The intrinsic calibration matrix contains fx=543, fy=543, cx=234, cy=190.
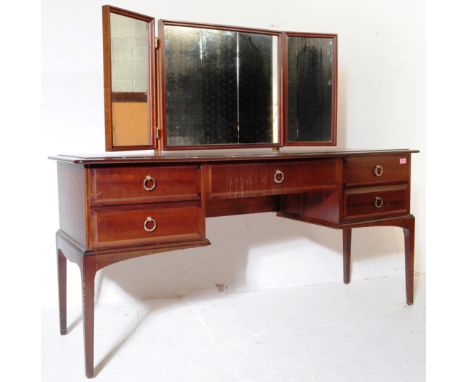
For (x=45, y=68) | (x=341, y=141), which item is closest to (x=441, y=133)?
(x=45, y=68)

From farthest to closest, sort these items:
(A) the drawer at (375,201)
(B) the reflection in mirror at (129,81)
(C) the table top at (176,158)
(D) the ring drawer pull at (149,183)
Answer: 1. (A) the drawer at (375,201)
2. (B) the reflection in mirror at (129,81)
3. (D) the ring drawer pull at (149,183)
4. (C) the table top at (176,158)

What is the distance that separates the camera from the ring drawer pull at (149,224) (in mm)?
2012

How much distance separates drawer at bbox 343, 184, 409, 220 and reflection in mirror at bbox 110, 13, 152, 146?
97 cm

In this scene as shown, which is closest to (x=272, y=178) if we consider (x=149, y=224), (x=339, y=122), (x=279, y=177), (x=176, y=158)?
(x=279, y=177)

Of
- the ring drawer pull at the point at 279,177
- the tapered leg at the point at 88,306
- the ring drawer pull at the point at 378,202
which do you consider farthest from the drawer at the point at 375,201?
the tapered leg at the point at 88,306

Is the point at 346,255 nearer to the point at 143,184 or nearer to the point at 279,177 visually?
the point at 279,177

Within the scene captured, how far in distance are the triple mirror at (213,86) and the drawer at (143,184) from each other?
8.9 inches

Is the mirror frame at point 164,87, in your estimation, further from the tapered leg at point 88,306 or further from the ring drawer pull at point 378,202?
the tapered leg at point 88,306

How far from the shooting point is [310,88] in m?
2.77

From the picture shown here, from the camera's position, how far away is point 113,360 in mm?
2158

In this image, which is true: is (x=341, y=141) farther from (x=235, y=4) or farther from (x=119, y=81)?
(x=119, y=81)

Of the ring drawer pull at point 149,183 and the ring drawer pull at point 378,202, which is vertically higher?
the ring drawer pull at point 149,183

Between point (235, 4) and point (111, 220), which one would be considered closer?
point (111, 220)

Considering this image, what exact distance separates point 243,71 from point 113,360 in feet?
4.63
